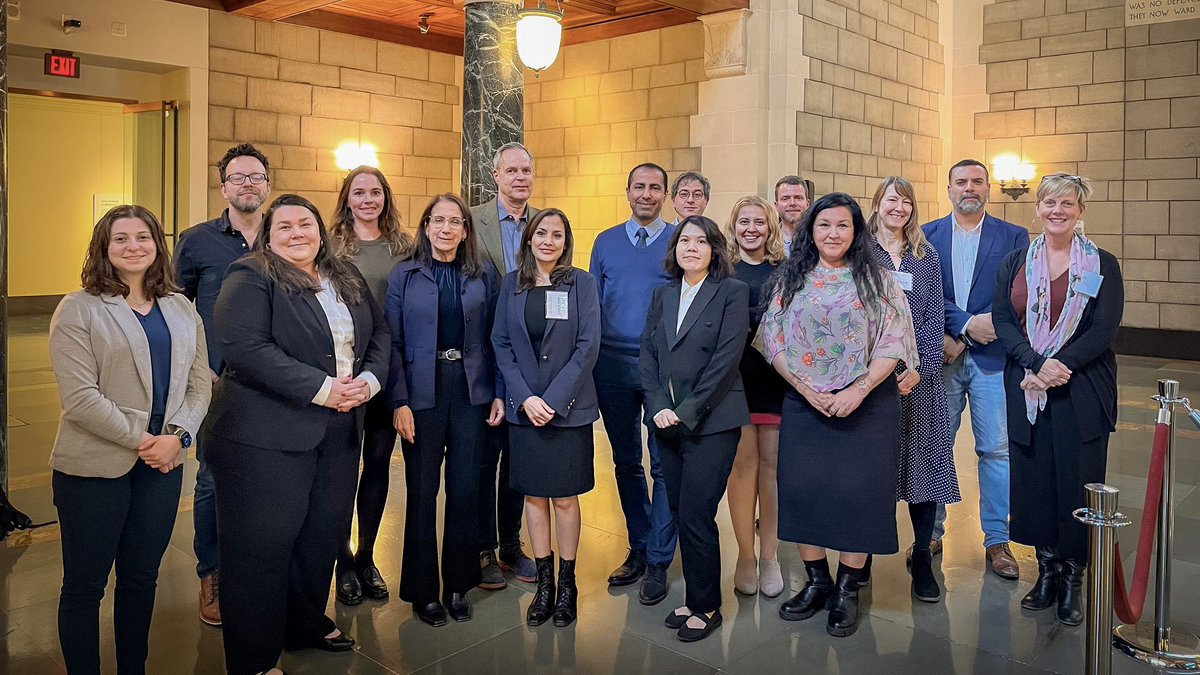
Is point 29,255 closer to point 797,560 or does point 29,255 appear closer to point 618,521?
point 618,521

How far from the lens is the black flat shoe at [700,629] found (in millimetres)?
3020

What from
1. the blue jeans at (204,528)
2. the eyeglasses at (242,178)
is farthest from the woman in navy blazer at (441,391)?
the blue jeans at (204,528)

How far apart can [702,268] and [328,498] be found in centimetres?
143

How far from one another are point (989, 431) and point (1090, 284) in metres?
0.84

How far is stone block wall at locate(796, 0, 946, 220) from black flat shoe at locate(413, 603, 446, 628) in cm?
625

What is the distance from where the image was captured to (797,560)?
3885 millimetres

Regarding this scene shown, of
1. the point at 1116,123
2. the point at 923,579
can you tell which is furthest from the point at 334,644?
the point at 1116,123

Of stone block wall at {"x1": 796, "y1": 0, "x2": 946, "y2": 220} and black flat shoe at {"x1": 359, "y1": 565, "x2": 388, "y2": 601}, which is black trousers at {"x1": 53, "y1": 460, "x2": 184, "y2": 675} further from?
stone block wall at {"x1": 796, "y1": 0, "x2": 946, "y2": 220}

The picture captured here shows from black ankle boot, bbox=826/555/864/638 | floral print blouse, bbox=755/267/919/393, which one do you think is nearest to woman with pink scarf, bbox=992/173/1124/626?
floral print blouse, bbox=755/267/919/393

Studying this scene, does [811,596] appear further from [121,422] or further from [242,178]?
[242,178]

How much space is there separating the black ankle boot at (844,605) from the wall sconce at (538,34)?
12.4ft

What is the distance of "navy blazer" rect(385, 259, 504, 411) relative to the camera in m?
3.07

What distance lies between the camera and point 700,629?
3.04 meters

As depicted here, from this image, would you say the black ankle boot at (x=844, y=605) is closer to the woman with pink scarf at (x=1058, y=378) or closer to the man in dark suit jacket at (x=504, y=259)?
the woman with pink scarf at (x=1058, y=378)
